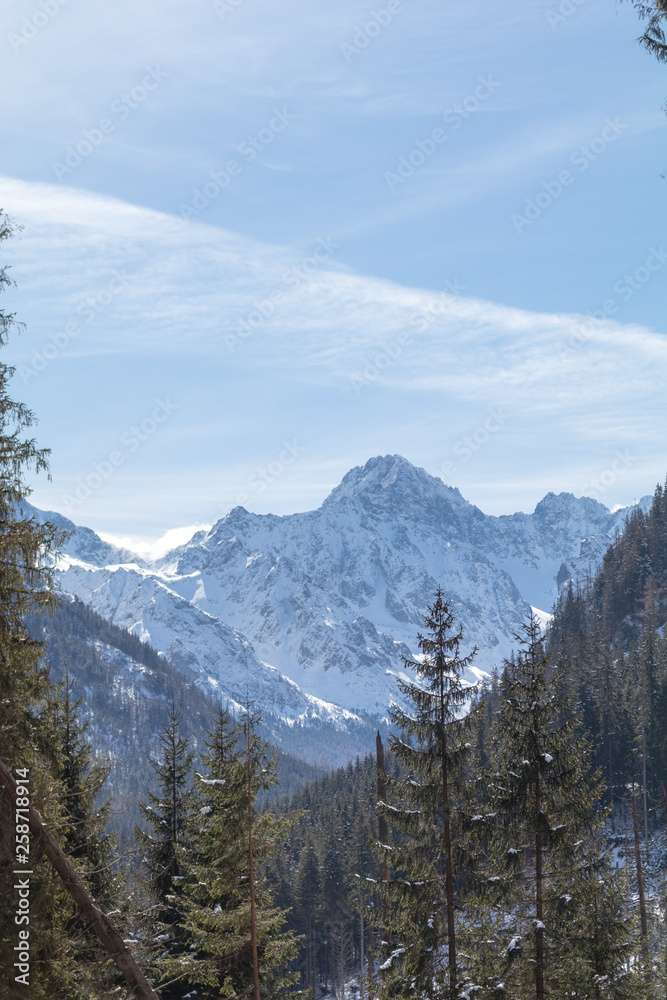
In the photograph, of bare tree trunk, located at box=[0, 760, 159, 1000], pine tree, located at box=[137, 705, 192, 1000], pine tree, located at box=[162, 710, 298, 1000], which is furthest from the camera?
pine tree, located at box=[137, 705, 192, 1000]

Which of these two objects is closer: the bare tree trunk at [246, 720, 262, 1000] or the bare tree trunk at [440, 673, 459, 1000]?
the bare tree trunk at [246, 720, 262, 1000]

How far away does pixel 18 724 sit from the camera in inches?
474

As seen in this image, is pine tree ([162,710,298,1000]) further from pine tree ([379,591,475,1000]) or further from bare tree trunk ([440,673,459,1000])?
bare tree trunk ([440,673,459,1000])

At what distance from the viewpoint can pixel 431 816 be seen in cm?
1986

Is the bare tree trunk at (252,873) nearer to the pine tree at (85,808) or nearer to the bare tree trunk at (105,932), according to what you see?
the pine tree at (85,808)

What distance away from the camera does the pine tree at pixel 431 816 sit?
64.3 feet

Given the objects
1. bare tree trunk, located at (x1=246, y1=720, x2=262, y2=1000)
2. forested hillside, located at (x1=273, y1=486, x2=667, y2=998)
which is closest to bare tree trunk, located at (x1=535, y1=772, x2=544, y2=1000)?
forested hillside, located at (x1=273, y1=486, x2=667, y2=998)

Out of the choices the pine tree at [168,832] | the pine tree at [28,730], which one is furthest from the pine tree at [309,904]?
the pine tree at [28,730]

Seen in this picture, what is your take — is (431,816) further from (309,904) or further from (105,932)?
(309,904)

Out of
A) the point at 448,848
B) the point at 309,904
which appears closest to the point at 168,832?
the point at 448,848

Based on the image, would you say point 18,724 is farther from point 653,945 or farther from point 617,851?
point 617,851

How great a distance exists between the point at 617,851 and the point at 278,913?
6187cm

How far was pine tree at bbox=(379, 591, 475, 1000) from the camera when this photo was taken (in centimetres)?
1961

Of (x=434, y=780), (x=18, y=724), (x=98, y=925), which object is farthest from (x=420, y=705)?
(x=98, y=925)
